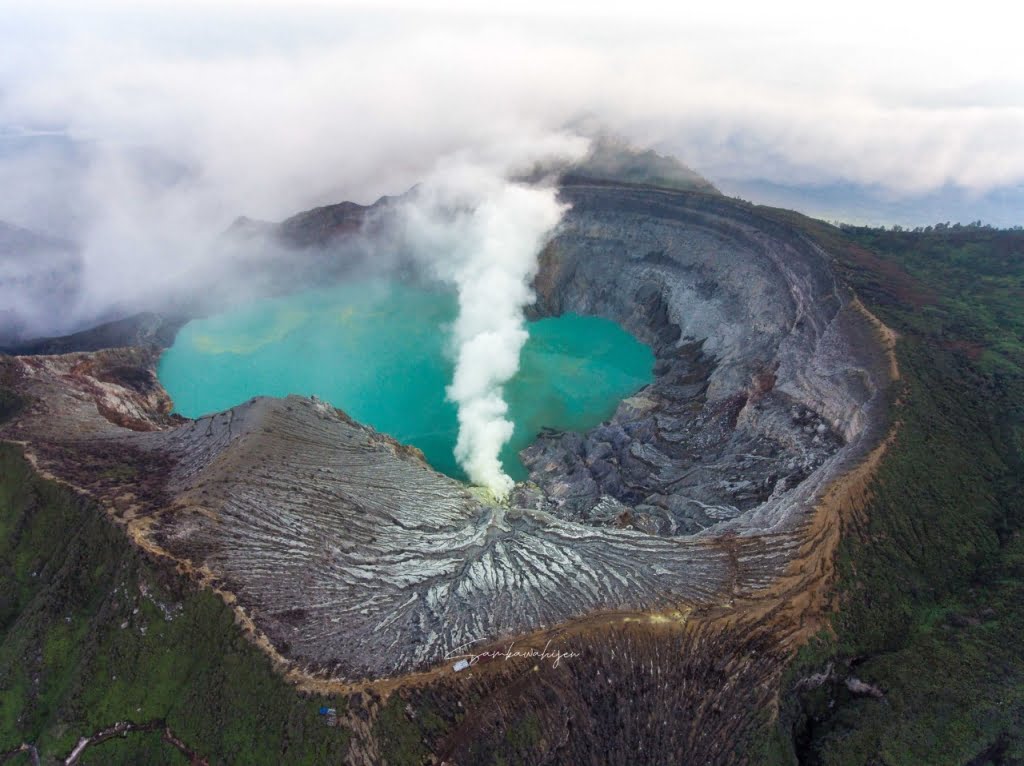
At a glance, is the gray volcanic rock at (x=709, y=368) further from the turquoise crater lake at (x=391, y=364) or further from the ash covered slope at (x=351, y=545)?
the ash covered slope at (x=351, y=545)

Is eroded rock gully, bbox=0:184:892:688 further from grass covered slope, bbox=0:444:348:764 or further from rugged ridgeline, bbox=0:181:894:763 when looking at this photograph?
grass covered slope, bbox=0:444:348:764

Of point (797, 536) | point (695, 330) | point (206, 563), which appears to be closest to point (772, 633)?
point (797, 536)

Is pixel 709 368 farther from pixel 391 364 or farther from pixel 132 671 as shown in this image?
pixel 132 671

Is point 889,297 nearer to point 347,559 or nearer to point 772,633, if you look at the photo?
point 772,633

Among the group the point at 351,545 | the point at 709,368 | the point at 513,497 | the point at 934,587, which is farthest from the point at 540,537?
the point at 709,368

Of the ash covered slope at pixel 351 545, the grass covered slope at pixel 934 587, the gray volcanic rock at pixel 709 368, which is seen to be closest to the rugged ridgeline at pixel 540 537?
the ash covered slope at pixel 351 545
